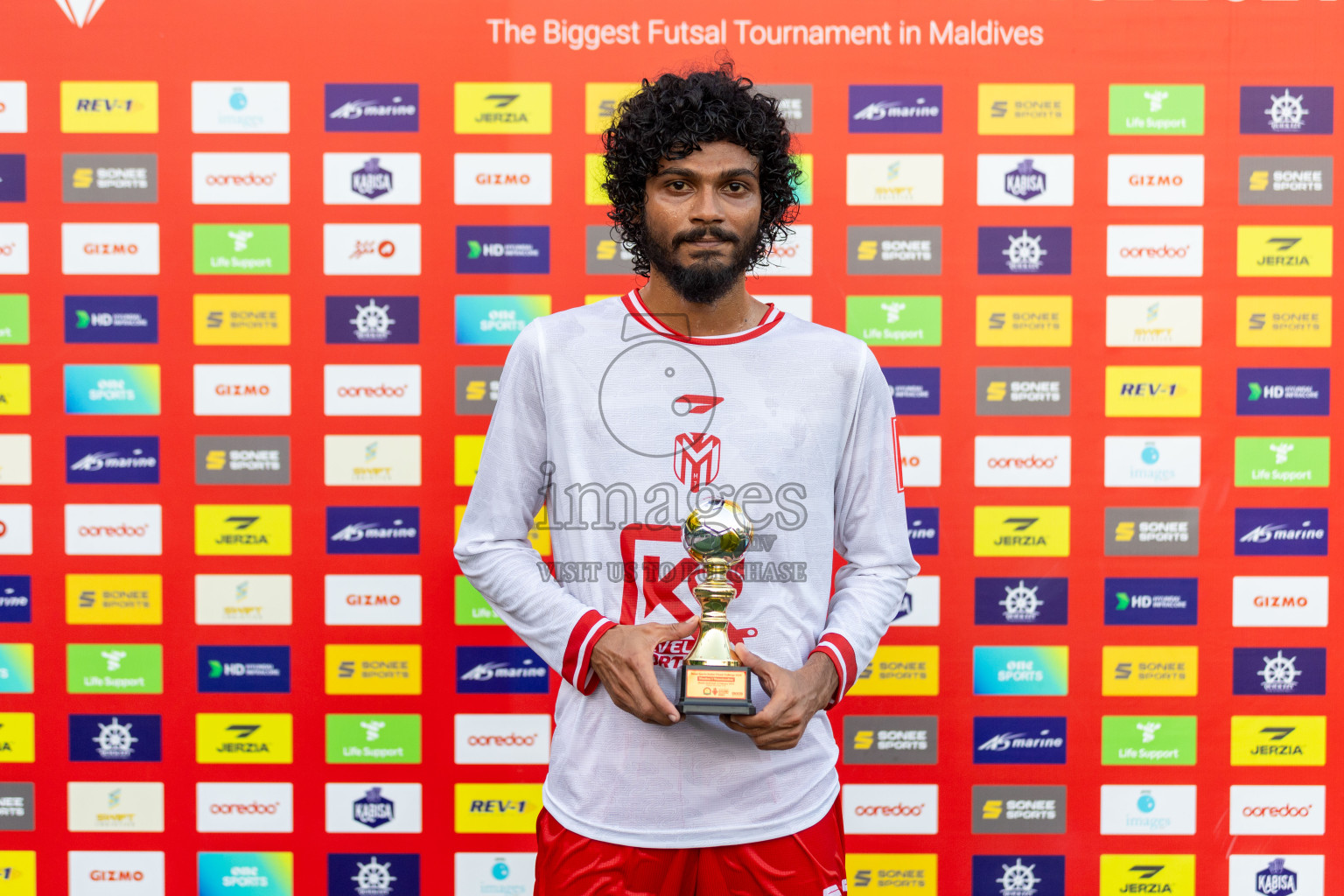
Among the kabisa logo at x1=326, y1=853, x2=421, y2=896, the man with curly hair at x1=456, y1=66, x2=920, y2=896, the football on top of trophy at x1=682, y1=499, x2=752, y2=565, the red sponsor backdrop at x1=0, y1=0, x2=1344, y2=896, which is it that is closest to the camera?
the football on top of trophy at x1=682, y1=499, x2=752, y2=565

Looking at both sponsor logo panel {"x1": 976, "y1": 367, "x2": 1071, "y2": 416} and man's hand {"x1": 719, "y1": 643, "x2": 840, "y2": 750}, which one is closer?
man's hand {"x1": 719, "y1": 643, "x2": 840, "y2": 750}

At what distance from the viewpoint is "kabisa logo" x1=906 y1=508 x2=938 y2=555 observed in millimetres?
2119

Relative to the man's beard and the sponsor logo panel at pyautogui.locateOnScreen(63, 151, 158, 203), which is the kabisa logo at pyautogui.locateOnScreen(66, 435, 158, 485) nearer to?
the sponsor logo panel at pyautogui.locateOnScreen(63, 151, 158, 203)

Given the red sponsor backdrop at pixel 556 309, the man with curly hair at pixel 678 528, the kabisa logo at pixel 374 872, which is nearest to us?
the man with curly hair at pixel 678 528

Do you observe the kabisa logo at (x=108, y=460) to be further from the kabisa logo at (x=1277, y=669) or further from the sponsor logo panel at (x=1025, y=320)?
the kabisa logo at (x=1277, y=669)

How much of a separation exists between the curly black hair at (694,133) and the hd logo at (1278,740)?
1812mm

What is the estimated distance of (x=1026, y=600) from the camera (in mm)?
2133

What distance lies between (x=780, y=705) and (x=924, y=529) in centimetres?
109

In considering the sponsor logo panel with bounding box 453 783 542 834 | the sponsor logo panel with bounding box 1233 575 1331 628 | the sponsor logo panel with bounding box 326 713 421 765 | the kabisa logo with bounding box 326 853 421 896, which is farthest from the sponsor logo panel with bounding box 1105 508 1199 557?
the kabisa logo with bounding box 326 853 421 896

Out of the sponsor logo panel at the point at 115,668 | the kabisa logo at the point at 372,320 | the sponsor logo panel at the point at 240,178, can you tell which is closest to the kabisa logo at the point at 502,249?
the kabisa logo at the point at 372,320

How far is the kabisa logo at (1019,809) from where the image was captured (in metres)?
2.16

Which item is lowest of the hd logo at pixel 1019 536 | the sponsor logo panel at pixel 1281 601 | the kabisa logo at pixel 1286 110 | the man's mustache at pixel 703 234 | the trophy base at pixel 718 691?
the sponsor logo panel at pixel 1281 601

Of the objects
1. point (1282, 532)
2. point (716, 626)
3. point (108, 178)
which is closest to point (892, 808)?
point (1282, 532)

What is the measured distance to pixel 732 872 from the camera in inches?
48.9
